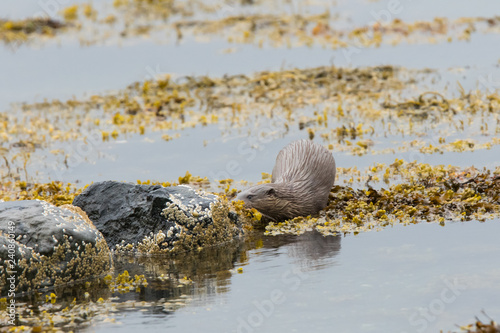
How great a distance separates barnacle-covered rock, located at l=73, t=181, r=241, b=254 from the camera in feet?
38.6

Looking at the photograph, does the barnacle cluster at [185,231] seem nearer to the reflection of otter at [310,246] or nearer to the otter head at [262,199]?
the reflection of otter at [310,246]

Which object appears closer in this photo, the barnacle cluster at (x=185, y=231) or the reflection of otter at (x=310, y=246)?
the reflection of otter at (x=310, y=246)

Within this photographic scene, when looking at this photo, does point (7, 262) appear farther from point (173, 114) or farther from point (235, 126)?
Answer: point (173, 114)

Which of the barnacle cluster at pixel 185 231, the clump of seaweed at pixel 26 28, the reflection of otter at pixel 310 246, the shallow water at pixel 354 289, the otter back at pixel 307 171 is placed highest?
the clump of seaweed at pixel 26 28

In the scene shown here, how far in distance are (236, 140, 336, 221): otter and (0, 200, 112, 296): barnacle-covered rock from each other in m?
2.90

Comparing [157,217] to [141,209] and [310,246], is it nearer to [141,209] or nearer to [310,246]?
[141,209]

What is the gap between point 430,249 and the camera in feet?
34.8

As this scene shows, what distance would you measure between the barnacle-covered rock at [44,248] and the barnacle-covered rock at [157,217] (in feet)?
3.35

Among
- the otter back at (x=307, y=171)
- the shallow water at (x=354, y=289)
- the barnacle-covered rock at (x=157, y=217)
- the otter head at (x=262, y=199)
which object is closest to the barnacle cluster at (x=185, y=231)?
the barnacle-covered rock at (x=157, y=217)

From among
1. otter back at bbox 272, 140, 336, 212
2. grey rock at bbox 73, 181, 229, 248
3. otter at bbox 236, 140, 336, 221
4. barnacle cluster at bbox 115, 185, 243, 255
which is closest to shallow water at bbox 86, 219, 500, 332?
barnacle cluster at bbox 115, 185, 243, 255

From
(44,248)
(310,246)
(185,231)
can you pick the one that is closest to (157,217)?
(185,231)

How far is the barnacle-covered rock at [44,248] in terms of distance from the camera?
10047mm

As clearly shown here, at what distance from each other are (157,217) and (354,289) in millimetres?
3621

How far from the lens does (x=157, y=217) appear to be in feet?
38.9
